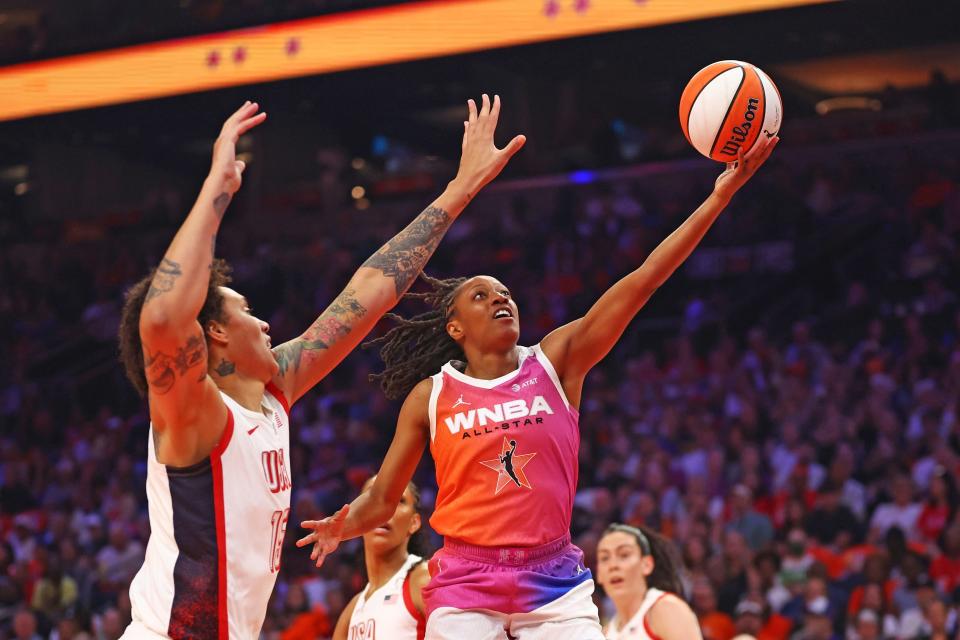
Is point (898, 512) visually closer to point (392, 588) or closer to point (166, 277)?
point (392, 588)

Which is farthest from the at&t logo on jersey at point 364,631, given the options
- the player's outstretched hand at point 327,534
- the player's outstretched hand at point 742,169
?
the player's outstretched hand at point 742,169

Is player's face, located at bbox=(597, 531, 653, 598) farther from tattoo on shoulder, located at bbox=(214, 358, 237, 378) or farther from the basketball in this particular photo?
tattoo on shoulder, located at bbox=(214, 358, 237, 378)

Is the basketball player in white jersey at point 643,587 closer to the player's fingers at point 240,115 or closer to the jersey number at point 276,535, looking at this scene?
the jersey number at point 276,535

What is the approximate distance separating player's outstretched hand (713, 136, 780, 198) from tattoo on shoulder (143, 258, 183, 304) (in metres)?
1.93

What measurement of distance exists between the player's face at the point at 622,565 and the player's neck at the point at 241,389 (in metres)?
2.83

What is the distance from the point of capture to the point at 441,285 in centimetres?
480

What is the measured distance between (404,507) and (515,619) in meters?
1.42

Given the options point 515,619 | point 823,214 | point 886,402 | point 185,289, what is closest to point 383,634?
point 515,619

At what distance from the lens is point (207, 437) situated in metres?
3.17

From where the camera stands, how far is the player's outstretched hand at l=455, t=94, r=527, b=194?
13.7 feet

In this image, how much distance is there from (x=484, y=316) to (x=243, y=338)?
1.18 meters

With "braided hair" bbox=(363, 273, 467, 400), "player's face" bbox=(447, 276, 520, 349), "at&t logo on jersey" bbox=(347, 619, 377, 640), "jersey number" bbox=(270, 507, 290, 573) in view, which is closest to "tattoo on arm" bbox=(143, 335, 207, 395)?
"jersey number" bbox=(270, 507, 290, 573)

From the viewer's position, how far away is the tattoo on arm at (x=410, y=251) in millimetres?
4004

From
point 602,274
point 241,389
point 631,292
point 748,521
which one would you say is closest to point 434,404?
point 631,292
